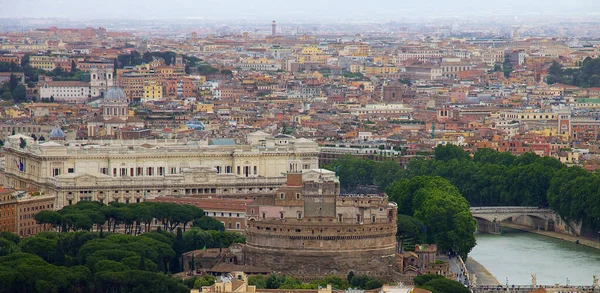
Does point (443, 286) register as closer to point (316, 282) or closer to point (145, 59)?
point (316, 282)

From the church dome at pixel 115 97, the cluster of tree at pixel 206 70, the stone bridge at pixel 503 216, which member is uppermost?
the stone bridge at pixel 503 216

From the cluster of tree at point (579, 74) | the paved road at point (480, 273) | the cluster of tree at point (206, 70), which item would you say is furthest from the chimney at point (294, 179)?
the cluster of tree at point (206, 70)

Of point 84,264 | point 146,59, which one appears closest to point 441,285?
point 84,264

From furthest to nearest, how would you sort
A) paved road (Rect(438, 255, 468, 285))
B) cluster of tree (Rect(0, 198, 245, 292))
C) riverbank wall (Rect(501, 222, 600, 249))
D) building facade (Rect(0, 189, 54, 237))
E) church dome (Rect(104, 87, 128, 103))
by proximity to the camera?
church dome (Rect(104, 87, 128, 103)) → riverbank wall (Rect(501, 222, 600, 249)) → building facade (Rect(0, 189, 54, 237)) → paved road (Rect(438, 255, 468, 285)) → cluster of tree (Rect(0, 198, 245, 292))

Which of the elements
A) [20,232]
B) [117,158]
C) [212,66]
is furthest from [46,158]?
[212,66]

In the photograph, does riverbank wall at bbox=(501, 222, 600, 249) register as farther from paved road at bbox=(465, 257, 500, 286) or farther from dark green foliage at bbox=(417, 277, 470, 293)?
dark green foliage at bbox=(417, 277, 470, 293)

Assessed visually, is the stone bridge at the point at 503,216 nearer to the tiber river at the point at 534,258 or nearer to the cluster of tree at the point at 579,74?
the tiber river at the point at 534,258

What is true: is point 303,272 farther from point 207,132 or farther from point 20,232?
point 207,132

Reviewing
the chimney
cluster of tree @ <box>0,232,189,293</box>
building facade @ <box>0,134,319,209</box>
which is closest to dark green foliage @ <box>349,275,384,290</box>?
cluster of tree @ <box>0,232,189,293</box>
